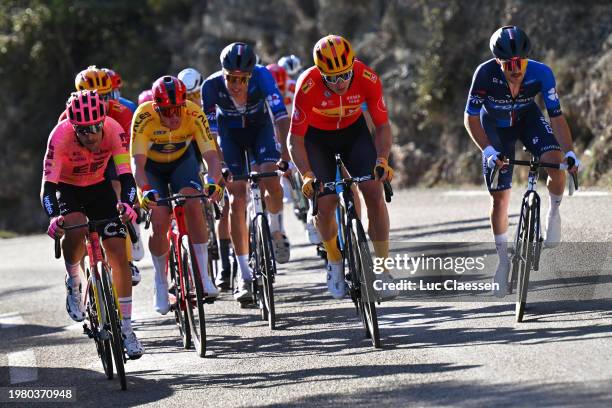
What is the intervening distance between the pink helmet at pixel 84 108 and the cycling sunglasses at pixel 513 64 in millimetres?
3240

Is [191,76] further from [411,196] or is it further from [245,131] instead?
[411,196]

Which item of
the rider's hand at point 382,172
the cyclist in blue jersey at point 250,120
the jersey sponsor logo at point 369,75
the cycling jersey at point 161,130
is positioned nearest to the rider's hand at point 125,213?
the cycling jersey at point 161,130

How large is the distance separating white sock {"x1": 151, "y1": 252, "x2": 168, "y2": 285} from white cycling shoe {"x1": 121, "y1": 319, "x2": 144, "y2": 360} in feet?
3.17

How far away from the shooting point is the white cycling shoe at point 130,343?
884 cm

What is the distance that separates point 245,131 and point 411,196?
9063 mm

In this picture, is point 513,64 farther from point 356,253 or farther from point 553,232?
point 356,253

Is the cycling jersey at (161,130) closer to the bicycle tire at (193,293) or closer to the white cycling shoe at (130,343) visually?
the bicycle tire at (193,293)

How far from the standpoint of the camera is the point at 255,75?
37.8ft

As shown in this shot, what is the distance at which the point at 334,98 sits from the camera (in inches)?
373

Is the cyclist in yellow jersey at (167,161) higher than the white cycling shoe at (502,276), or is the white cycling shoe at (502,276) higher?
the cyclist in yellow jersey at (167,161)

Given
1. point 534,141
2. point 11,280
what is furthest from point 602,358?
point 11,280

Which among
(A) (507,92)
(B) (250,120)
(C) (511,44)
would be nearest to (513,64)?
(C) (511,44)

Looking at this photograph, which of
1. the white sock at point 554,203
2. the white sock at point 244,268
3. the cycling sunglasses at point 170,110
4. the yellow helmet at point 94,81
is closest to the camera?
the cycling sunglasses at point 170,110

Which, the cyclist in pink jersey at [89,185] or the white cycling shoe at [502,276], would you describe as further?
the white cycling shoe at [502,276]
